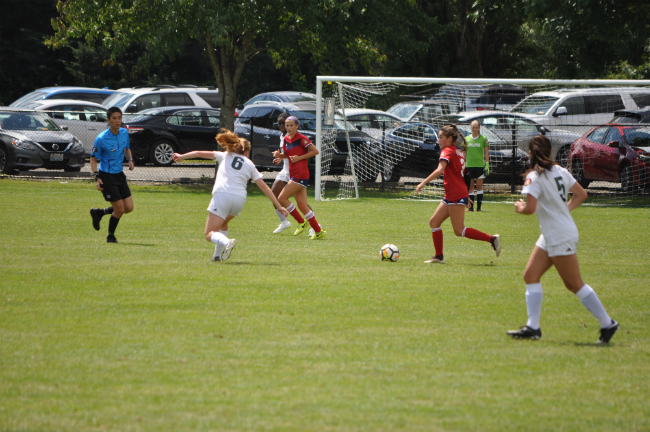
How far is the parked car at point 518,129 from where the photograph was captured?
19938 millimetres

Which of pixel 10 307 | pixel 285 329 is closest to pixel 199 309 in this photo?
pixel 285 329

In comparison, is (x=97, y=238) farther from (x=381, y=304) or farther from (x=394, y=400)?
(x=394, y=400)

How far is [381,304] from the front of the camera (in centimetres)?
694

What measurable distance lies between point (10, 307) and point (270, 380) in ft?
9.84

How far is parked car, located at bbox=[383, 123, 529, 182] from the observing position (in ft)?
65.9

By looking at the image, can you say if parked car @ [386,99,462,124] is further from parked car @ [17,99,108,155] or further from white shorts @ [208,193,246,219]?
white shorts @ [208,193,246,219]

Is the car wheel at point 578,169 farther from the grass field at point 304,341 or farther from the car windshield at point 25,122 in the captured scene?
the car windshield at point 25,122

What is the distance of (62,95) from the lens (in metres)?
27.7

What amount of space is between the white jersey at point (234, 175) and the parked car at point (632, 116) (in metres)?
13.9

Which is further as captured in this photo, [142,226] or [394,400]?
[142,226]

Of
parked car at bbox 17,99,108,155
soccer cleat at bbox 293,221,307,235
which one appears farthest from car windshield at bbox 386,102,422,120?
soccer cleat at bbox 293,221,307,235

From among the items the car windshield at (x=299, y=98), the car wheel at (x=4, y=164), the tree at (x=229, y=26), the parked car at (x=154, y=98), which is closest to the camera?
the tree at (x=229, y=26)

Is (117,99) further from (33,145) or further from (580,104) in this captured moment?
(580,104)

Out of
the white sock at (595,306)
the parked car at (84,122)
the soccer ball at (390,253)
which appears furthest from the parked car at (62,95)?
the white sock at (595,306)
